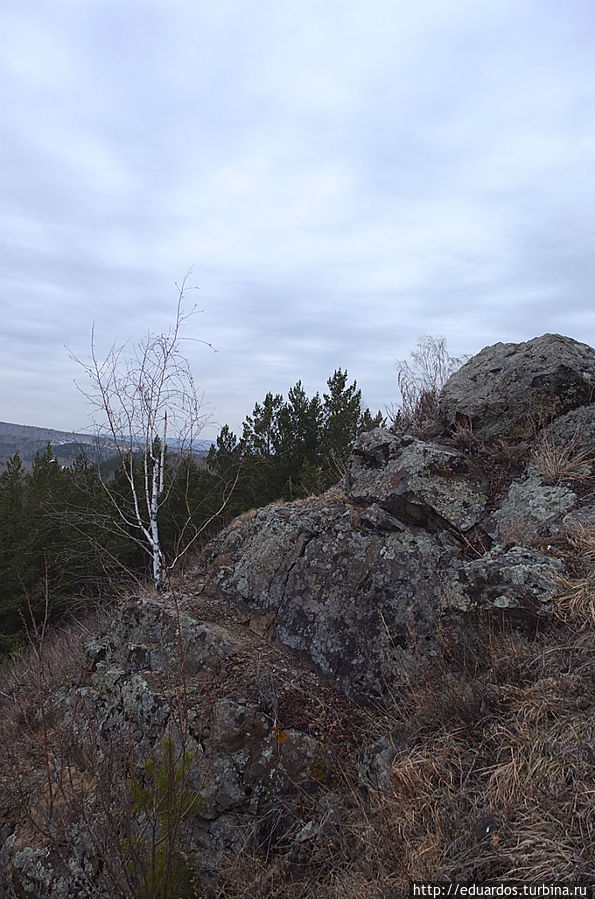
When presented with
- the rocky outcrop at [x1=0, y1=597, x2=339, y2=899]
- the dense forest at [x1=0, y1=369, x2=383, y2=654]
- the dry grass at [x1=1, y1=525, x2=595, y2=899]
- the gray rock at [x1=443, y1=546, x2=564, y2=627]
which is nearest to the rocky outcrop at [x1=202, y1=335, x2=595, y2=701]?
the gray rock at [x1=443, y1=546, x2=564, y2=627]

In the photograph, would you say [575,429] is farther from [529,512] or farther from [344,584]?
[344,584]

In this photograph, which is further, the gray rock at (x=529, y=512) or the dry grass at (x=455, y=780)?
the gray rock at (x=529, y=512)

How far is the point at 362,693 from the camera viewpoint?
11.6ft

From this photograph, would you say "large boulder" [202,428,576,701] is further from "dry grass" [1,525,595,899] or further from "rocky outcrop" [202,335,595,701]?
"dry grass" [1,525,595,899]

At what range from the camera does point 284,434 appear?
13398mm

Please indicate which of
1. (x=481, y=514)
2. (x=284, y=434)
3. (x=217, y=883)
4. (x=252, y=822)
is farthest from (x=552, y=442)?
(x=284, y=434)

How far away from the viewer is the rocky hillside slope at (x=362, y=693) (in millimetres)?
2199

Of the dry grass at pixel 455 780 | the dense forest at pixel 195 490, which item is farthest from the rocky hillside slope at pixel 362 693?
the dense forest at pixel 195 490

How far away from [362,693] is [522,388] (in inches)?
134

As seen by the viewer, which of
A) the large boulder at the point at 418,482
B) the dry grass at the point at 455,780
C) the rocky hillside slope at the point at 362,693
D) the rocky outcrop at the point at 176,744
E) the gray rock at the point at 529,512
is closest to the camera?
Answer: the dry grass at the point at 455,780

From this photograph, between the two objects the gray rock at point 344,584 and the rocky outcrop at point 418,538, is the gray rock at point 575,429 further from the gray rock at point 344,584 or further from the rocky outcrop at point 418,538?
the gray rock at point 344,584

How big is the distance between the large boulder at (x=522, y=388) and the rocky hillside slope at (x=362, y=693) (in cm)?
2

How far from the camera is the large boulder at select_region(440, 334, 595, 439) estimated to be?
492 centimetres

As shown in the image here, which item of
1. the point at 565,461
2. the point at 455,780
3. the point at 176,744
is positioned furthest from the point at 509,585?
the point at 176,744
